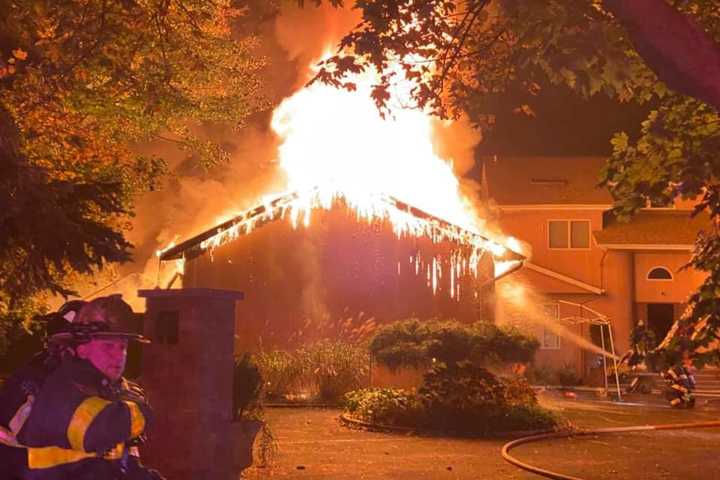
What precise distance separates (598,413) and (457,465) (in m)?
9.26

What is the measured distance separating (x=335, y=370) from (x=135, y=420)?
16.9 meters

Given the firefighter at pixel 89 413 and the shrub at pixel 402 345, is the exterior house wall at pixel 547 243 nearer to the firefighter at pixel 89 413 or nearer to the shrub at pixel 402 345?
the shrub at pixel 402 345

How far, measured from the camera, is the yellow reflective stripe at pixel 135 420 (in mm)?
4129

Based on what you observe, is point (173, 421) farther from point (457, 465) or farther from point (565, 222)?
point (565, 222)

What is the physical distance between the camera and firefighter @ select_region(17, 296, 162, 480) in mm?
3975

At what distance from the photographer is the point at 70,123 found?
40.7ft

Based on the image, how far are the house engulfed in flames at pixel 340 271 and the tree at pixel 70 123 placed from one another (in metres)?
5.32

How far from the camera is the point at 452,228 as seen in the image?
22.7 metres

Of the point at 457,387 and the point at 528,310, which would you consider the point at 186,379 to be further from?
the point at 528,310

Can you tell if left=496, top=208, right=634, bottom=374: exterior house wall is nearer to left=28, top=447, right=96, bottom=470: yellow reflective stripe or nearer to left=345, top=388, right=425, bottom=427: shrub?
left=345, top=388, right=425, bottom=427: shrub

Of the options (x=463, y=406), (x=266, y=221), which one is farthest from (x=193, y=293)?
(x=266, y=221)

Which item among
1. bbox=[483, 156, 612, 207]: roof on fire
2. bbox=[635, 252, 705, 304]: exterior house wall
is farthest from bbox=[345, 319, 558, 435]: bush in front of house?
bbox=[483, 156, 612, 207]: roof on fire

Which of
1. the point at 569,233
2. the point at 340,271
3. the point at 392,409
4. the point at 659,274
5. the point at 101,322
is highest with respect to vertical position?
the point at 569,233

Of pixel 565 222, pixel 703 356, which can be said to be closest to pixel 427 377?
pixel 703 356
